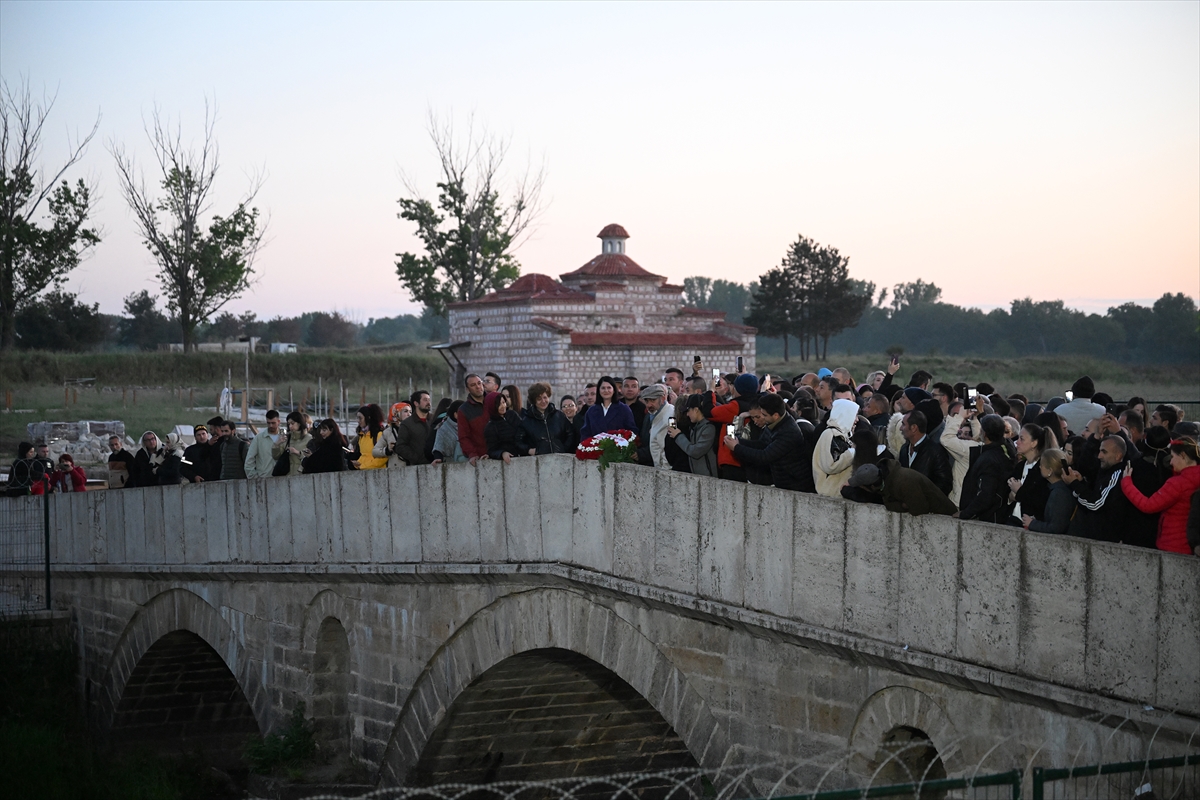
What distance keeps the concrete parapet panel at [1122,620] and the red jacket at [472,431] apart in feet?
18.7

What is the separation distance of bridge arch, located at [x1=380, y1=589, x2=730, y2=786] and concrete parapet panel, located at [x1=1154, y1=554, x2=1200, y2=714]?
3233 millimetres

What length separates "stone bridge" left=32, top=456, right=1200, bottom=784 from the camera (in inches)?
243

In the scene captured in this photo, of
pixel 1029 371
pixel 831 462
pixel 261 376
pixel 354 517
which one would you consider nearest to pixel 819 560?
pixel 831 462

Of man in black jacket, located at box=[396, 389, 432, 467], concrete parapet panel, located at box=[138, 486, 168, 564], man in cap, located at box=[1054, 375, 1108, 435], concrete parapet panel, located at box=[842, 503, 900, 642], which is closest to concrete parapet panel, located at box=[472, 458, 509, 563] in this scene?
man in black jacket, located at box=[396, 389, 432, 467]

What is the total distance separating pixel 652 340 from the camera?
3969 centimetres

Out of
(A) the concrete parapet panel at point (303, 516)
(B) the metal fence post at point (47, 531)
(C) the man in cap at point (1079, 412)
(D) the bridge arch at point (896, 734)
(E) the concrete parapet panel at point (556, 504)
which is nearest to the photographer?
(D) the bridge arch at point (896, 734)

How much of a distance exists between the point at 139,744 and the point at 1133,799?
14.7 m

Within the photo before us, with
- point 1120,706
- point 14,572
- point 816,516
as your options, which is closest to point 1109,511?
point 1120,706

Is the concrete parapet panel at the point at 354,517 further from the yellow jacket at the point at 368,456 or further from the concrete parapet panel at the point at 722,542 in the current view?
the concrete parapet panel at the point at 722,542

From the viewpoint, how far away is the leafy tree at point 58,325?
197 feet

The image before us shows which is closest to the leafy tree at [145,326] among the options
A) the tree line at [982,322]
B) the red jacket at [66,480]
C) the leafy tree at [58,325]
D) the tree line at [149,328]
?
the tree line at [149,328]

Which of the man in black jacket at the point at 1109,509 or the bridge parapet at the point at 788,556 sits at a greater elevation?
the man in black jacket at the point at 1109,509

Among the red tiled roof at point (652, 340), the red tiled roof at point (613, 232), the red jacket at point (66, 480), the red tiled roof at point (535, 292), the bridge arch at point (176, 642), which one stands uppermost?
the red tiled roof at point (613, 232)

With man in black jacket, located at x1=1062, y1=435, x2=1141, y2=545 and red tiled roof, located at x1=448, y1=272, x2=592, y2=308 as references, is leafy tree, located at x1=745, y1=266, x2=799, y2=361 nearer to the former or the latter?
red tiled roof, located at x1=448, y1=272, x2=592, y2=308
